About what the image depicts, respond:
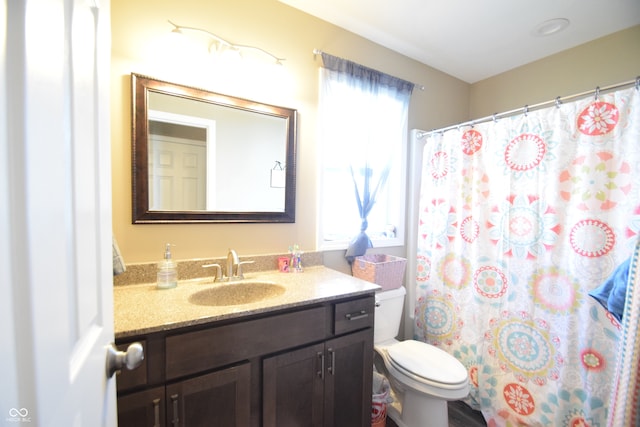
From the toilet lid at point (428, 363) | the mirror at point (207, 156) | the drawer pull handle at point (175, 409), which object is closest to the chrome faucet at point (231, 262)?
the mirror at point (207, 156)

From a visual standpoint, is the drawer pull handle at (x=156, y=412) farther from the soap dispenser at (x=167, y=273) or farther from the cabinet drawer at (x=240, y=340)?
the soap dispenser at (x=167, y=273)

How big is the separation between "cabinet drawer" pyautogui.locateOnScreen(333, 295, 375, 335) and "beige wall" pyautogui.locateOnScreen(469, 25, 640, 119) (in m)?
2.15

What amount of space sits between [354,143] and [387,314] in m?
1.18

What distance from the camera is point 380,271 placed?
174 cm

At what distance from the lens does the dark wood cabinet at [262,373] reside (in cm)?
86

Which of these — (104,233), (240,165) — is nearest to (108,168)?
(104,233)

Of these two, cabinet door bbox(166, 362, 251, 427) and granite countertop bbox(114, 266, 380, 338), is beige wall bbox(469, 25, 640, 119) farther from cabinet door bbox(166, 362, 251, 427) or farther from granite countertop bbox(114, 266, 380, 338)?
cabinet door bbox(166, 362, 251, 427)

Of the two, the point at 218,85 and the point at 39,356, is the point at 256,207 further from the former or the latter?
the point at 39,356

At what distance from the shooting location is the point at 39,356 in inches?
13.3

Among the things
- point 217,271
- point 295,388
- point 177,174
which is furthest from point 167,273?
point 295,388

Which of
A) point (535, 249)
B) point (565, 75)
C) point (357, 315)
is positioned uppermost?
point (565, 75)

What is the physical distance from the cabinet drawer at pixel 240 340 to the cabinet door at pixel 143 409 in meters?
0.07

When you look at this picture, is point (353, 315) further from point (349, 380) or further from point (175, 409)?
point (175, 409)

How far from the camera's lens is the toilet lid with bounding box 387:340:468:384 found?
1382mm
